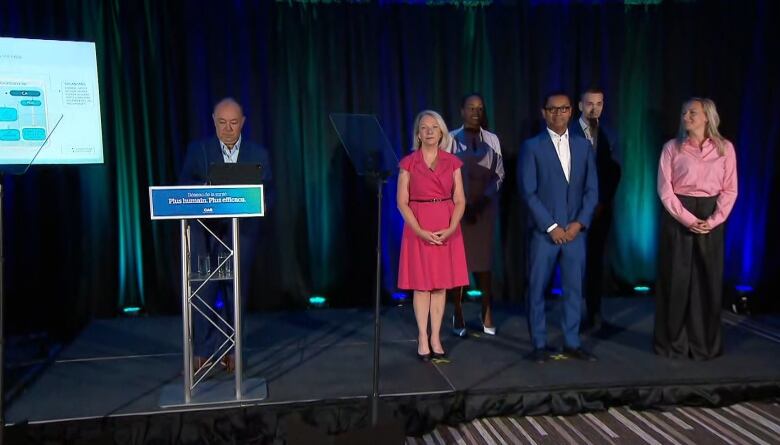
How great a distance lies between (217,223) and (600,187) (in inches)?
100

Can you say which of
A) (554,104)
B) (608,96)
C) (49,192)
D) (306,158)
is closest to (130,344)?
(49,192)

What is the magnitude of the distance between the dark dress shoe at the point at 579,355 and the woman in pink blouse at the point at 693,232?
0.45m

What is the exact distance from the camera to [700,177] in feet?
13.0

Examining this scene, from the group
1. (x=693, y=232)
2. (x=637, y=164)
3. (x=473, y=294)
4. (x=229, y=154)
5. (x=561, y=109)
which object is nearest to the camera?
(x=229, y=154)

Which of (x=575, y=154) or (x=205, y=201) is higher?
(x=575, y=154)

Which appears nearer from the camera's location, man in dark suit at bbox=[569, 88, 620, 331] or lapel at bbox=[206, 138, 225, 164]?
lapel at bbox=[206, 138, 225, 164]

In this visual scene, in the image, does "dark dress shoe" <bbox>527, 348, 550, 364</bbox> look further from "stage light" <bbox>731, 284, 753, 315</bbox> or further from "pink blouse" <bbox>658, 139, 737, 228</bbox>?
"stage light" <bbox>731, 284, 753, 315</bbox>

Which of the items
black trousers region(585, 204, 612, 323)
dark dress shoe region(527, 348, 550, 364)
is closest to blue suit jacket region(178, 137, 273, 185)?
dark dress shoe region(527, 348, 550, 364)

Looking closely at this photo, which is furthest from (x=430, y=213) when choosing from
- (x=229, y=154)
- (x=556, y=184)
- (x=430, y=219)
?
(x=229, y=154)

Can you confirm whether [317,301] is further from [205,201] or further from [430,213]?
[205,201]

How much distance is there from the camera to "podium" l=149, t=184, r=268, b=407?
10.2 ft

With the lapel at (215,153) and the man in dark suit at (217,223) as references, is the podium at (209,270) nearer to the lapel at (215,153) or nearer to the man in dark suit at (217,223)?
the man in dark suit at (217,223)

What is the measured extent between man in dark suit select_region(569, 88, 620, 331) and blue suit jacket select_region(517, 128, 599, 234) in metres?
0.53

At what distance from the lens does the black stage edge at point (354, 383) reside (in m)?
3.23
